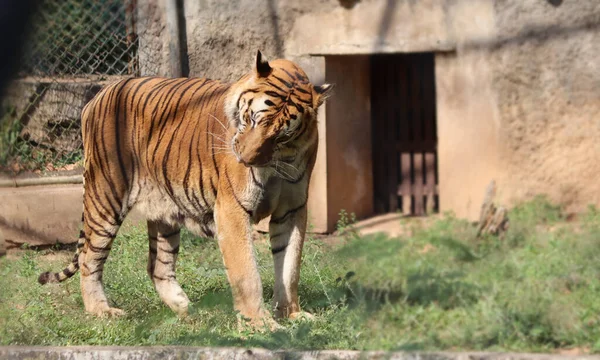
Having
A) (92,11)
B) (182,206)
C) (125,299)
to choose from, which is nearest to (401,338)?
(182,206)

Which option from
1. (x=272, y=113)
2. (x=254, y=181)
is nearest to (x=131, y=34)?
(x=254, y=181)

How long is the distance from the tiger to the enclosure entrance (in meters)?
3.56

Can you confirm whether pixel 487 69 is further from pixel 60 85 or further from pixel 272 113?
pixel 60 85

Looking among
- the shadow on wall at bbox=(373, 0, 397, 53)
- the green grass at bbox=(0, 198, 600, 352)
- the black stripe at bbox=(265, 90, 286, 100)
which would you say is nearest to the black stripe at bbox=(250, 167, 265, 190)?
the black stripe at bbox=(265, 90, 286, 100)

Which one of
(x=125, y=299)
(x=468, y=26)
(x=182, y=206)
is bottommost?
(x=125, y=299)

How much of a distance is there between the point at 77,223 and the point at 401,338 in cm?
438

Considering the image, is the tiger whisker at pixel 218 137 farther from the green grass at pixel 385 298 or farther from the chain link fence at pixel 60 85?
the chain link fence at pixel 60 85

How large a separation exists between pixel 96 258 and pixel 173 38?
9.44 feet

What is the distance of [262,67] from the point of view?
4305 mm

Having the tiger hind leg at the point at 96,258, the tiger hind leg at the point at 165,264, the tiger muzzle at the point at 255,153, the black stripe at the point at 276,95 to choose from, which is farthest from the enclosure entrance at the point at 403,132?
the tiger muzzle at the point at 255,153

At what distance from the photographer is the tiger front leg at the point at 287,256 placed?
14.9 ft

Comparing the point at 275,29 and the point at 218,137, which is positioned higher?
the point at 275,29

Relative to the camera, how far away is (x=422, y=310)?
384 cm

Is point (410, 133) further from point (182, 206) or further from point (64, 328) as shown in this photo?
point (64, 328)
